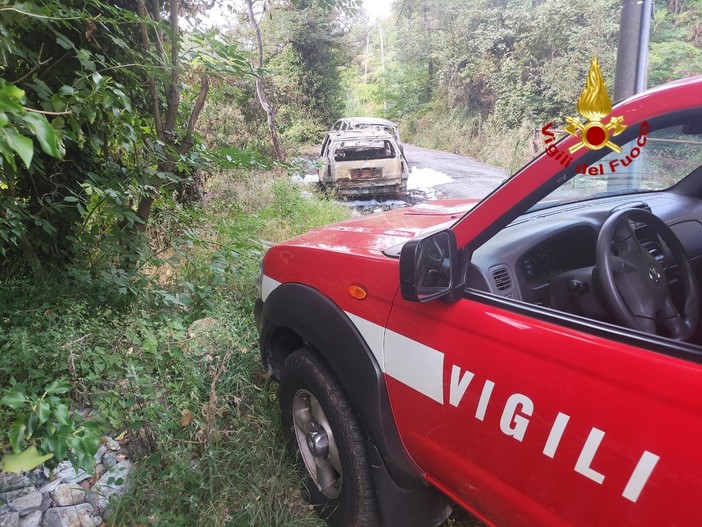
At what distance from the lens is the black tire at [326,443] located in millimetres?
1869

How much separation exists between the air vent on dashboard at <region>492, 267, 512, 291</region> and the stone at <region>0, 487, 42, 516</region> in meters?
2.32

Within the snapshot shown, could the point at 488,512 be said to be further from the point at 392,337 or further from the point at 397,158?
the point at 397,158

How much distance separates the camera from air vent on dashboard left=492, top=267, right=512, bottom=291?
158 centimetres

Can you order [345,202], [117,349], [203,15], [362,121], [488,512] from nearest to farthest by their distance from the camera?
[488,512] < [117,349] < [203,15] < [345,202] < [362,121]

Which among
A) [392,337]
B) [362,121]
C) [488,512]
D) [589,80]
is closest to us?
[589,80]

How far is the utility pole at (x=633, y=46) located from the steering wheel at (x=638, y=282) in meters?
1.15

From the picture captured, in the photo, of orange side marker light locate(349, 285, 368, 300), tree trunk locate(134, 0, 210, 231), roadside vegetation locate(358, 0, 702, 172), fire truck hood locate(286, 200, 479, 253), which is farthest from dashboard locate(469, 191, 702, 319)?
tree trunk locate(134, 0, 210, 231)

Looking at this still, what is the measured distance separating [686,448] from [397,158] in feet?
25.8

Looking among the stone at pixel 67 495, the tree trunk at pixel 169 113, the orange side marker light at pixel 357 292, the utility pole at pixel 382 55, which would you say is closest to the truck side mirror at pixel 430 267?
the orange side marker light at pixel 357 292

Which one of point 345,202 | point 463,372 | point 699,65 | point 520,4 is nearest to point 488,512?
point 463,372

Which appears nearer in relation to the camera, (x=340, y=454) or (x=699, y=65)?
(x=340, y=454)

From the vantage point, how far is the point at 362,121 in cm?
1063

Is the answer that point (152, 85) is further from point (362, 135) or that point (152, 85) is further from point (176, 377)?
point (362, 135)

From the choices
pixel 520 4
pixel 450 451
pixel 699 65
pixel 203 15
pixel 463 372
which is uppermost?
pixel 520 4
